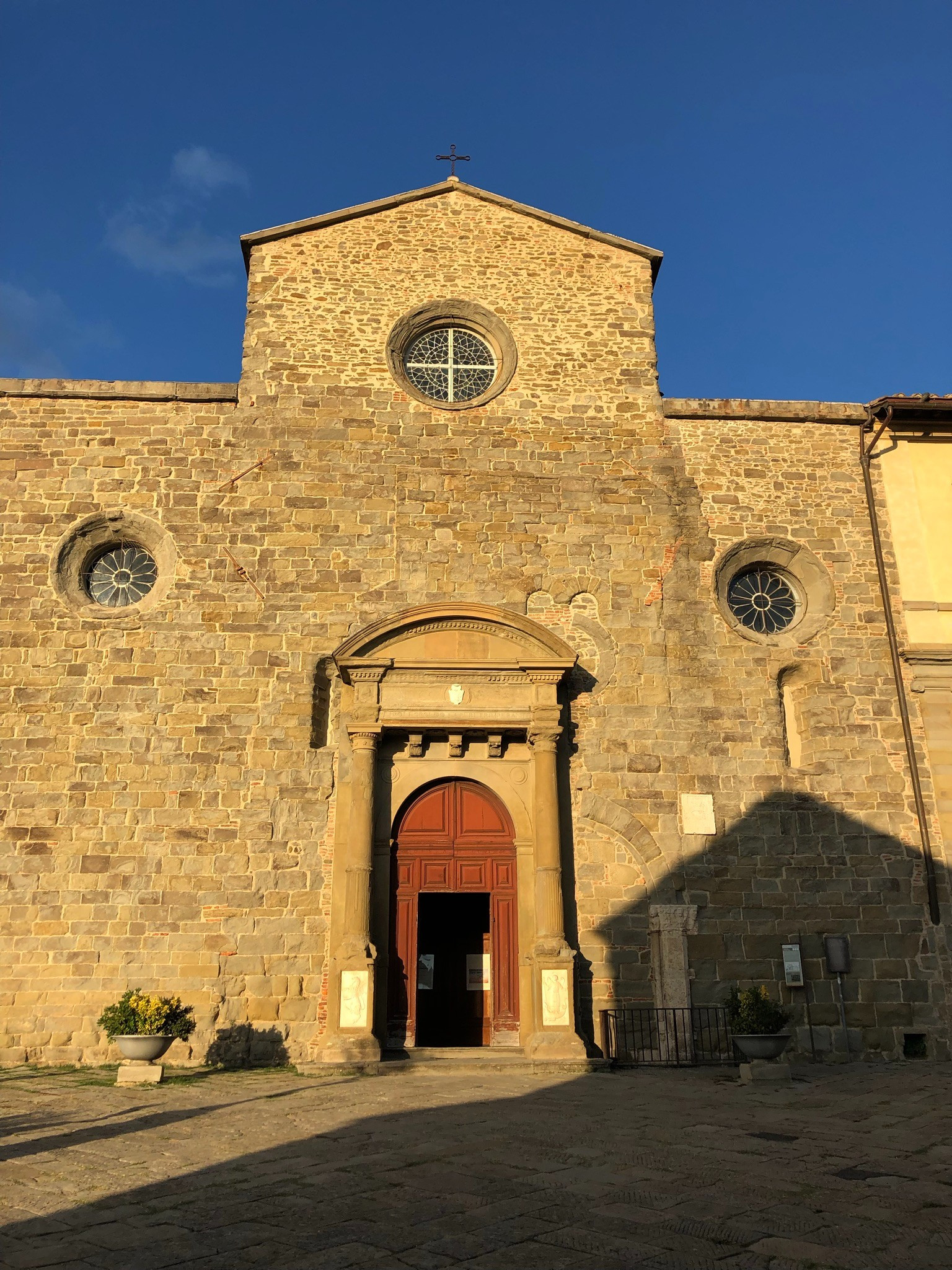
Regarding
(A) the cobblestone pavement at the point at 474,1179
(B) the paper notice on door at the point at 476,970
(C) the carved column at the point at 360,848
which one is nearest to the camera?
(A) the cobblestone pavement at the point at 474,1179

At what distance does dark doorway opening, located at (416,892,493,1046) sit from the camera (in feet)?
41.5

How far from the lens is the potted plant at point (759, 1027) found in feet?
32.2

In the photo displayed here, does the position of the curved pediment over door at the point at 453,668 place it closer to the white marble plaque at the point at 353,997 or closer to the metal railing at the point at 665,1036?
the white marble plaque at the point at 353,997

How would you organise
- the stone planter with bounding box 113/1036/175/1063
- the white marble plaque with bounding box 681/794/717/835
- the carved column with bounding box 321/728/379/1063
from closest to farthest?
the stone planter with bounding box 113/1036/175/1063
the carved column with bounding box 321/728/379/1063
the white marble plaque with bounding box 681/794/717/835

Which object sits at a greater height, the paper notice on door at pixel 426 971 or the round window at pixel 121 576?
the round window at pixel 121 576

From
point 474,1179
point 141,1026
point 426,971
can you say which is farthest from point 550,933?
point 474,1179

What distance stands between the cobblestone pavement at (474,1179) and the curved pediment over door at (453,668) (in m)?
4.28

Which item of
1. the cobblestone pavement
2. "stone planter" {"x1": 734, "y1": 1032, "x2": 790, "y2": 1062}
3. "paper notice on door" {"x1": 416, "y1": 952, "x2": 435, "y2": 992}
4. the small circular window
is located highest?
the small circular window

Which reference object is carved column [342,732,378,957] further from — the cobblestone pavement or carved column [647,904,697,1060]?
carved column [647,904,697,1060]

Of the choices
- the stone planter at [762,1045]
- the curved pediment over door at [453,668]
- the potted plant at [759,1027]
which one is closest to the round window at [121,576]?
the curved pediment over door at [453,668]

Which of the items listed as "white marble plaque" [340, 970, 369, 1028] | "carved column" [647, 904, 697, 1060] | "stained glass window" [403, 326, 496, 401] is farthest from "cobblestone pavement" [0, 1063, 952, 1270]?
"stained glass window" [403, 326, 496, 401]

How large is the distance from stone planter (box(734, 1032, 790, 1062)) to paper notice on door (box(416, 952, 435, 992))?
4.14 m

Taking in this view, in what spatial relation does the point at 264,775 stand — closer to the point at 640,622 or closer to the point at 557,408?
the point at 640,622

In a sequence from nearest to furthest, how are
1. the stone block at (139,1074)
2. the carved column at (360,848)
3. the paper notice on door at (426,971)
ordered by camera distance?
the stone block at (139,1074), the carved column at (360,848), the paper notice on door at (426,971)
